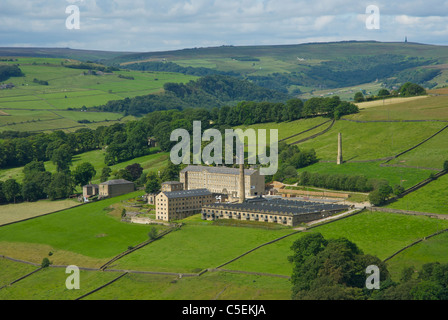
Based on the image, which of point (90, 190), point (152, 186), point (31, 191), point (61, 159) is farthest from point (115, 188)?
point (61, 159)

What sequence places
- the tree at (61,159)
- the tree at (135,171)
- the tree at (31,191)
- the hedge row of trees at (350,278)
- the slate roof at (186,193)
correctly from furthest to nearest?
the tree at (61,159) < the tree at (135,171) < the tree at (31,191) < the slate roof at (186,193) < the hedge row of trees at (350,278)

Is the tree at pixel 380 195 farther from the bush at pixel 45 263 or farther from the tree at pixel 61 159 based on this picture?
the tree at pixel 61 159

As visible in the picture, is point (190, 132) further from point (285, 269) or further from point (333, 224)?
point (285, 269)

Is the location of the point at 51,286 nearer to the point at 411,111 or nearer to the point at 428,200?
the point at 428,200

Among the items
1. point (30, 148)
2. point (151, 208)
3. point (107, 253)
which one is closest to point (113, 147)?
point (30, 148)

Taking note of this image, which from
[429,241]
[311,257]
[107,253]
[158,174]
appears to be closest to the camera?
[311,257]

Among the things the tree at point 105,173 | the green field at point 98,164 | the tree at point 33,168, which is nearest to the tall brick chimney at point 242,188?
the green field at point 98,164
